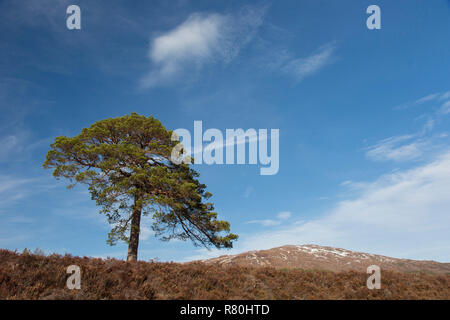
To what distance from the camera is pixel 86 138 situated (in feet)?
64.2

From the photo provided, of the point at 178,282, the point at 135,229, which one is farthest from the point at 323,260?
the point at 178,282

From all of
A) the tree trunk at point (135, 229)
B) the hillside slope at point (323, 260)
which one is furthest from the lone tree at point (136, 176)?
the hillside slope at point (323, 260)

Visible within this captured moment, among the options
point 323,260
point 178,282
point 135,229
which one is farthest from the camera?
point 323,260

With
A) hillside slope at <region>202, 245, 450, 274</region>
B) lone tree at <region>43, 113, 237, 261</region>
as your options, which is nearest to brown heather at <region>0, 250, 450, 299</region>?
lone tree at <region>43, 113, 237, 261</region>

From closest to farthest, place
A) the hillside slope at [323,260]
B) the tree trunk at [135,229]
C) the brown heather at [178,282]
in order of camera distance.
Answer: the brown heather at [178,282] → the tree trunk at [135,229] → the hillside slope at [323,260]

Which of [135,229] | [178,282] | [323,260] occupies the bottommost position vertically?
[323,260]

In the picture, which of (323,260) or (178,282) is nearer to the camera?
(178,282)

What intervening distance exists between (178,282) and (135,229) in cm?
953

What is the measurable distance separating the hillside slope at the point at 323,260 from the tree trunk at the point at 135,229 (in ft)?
47.7

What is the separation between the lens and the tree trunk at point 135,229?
1707cm

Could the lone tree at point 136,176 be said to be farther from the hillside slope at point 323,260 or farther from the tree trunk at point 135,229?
the hillside slope at point 323,260

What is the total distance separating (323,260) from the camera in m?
35.0

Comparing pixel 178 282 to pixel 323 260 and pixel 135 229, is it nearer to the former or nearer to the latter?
pixel 135 229
